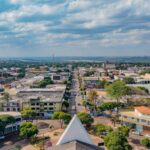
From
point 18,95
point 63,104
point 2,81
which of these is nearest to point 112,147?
point 63,104

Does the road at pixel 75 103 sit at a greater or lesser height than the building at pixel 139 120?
lesser

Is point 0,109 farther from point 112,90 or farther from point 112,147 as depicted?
point 112,147

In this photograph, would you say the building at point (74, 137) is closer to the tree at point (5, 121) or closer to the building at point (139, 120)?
the tree at point (5, 121)

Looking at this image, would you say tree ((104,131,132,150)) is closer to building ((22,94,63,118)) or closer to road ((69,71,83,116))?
road ((69,71,83,116))

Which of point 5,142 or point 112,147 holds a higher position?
point 112,147

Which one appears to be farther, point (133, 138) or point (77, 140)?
point (133, 138)

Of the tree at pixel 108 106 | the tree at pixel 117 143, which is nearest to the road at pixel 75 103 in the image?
the tree at pixel 108 106

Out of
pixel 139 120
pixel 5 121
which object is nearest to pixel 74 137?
pixel 5 121
